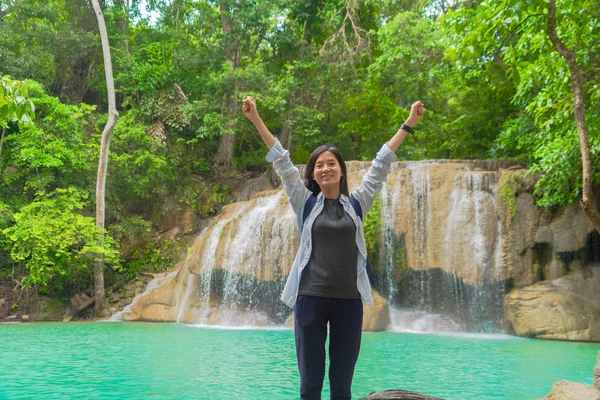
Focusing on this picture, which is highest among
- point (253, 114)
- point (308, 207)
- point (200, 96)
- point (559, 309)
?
point (200, 96)

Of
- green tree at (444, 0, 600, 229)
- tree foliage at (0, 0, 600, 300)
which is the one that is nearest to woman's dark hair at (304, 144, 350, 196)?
green tree at (444, 0, 600, 229)

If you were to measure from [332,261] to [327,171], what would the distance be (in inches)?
16.0

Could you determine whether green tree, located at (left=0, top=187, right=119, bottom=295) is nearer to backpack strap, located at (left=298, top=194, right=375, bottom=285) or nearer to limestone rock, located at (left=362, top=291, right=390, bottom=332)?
limestone rock, located at (left=362, top=291, right=390, bottom=332)

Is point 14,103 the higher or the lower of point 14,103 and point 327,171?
the higher

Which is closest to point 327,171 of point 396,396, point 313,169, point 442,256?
point 313,169

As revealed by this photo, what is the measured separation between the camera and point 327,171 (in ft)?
7.41

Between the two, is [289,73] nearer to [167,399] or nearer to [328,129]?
[328,129]

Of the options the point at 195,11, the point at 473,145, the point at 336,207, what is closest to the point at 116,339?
the point at 336,207

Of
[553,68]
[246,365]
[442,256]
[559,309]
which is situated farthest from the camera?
[442,256]

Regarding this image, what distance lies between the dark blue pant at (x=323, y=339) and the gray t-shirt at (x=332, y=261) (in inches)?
1.6

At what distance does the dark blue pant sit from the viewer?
2.08 m

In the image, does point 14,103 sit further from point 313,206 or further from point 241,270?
point 241,270

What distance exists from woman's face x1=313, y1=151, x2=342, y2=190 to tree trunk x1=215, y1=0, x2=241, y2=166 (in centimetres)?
1336

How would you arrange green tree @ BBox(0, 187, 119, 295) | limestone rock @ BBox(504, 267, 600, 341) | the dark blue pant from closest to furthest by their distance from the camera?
1. the dark blue pant
2. limestone rock @ BBox(504, 267, 600, 341)
3. green tree @ BBox(0, 187, 119, 295)
